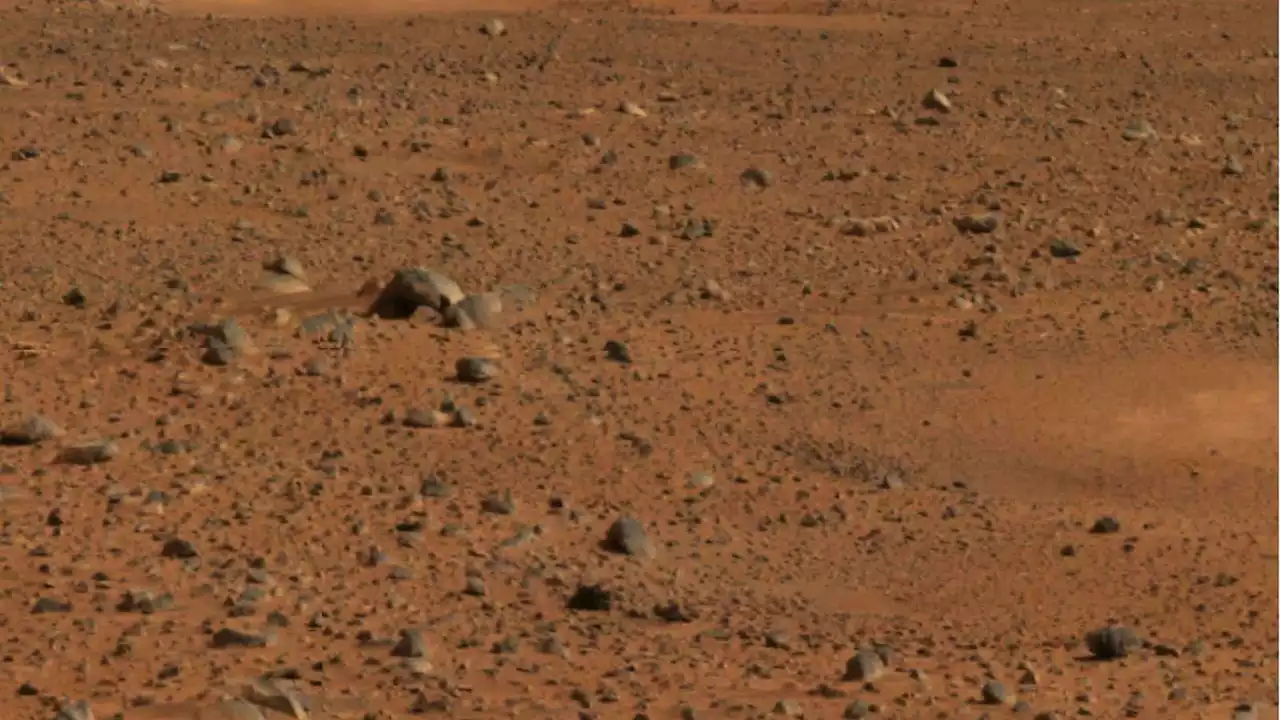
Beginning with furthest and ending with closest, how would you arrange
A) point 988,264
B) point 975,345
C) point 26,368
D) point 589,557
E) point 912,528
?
point 988,264, point 975,345, point 26,368, point 912,528, point 589,557

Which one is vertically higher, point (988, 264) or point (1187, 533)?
point (988, 264)

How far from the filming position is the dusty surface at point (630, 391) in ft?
18.5

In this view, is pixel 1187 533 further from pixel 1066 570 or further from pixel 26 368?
pixel 26 368

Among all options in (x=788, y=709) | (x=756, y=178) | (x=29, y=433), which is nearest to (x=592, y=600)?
(x=788, y=709)

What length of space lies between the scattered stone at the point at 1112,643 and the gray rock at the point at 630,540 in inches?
44.0

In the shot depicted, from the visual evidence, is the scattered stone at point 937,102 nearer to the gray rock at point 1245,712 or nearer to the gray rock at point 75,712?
the gray rock at point 1245,712

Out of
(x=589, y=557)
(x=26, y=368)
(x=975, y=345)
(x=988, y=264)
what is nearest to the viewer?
(x=589, y=557)

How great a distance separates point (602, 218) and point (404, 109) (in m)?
1.92

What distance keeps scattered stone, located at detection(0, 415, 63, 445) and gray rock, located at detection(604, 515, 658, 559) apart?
158cm

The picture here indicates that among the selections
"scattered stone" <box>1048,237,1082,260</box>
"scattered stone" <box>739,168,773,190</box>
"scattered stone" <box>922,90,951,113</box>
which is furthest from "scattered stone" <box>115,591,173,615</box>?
"scattered stone" <box>922,90,951,113</box>

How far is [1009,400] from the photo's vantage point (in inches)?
307

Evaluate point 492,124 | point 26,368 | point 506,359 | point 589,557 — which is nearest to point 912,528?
point 589,557

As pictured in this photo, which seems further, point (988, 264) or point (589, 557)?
point (988, 264)

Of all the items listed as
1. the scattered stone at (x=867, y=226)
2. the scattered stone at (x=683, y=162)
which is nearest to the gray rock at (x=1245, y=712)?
the scattered stone at (x=867, y=226)
